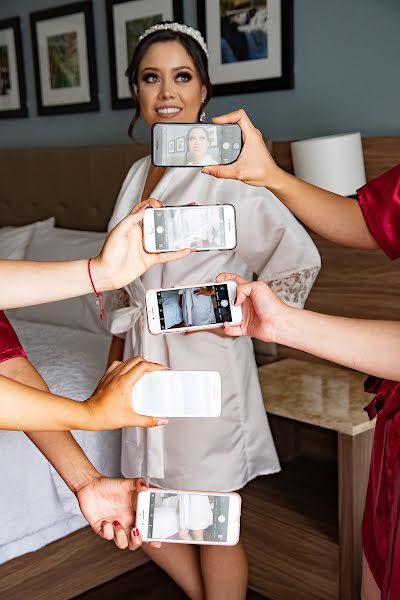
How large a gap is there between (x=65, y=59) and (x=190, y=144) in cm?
270

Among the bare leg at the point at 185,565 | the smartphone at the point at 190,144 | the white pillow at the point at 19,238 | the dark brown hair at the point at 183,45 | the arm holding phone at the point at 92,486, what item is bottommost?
the bare leg at the point at 185,565

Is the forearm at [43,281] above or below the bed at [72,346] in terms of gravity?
above

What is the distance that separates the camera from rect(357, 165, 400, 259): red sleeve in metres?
1.54

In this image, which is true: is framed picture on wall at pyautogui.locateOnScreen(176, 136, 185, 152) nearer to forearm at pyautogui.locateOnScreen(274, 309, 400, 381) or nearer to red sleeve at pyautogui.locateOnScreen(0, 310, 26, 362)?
forearm at pyautogui.locateOnScreen(274, 309, 400, 381)

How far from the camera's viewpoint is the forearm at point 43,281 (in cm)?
141

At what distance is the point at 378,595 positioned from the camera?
1.58 metres

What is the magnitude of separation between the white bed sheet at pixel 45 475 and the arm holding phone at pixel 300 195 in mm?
1116

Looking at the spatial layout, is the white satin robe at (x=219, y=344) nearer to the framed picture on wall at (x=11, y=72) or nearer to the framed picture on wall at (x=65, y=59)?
the framed picture on wall at (x=65, y=59)

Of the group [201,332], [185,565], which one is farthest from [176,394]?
[185,565]

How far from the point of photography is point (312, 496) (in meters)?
2.64

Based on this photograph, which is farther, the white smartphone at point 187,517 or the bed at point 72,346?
the bed at point 72,346

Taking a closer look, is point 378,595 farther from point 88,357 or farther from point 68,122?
point 68,122

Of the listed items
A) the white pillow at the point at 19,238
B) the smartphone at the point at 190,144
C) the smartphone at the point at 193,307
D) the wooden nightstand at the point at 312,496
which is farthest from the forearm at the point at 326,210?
the white pillow at the point at 19,238

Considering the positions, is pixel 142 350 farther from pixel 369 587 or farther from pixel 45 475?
pixel 369 587
